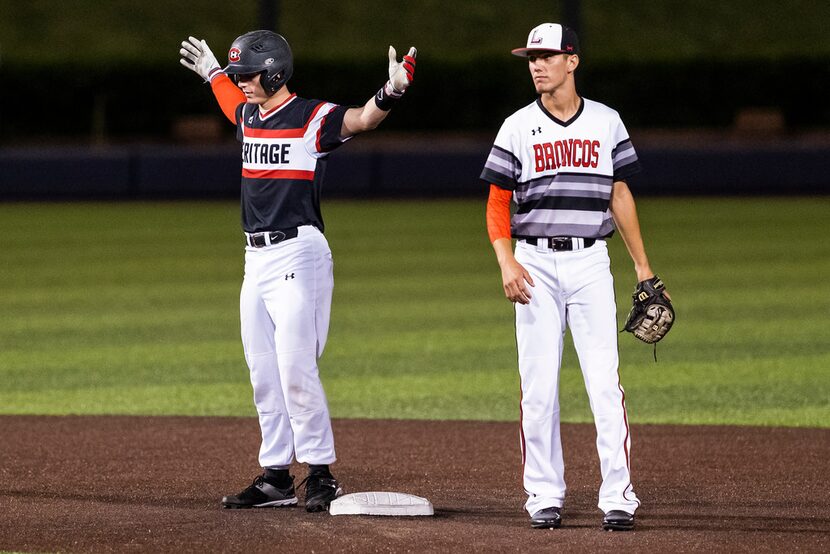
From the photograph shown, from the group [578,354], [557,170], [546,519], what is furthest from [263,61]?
[546,519]

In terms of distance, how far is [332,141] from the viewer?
19.5ft

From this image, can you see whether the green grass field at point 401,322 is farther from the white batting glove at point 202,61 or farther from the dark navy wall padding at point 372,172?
the dark navy wall padding at point 372,172

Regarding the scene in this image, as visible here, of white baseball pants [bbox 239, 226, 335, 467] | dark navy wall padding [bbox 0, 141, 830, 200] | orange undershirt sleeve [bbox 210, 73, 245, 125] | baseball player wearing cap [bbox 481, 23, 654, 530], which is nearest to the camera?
baseball player wearing cap [bbox 481, 23, 654, 530]

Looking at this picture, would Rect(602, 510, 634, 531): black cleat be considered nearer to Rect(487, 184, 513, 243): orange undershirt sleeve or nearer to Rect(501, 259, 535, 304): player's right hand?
Rect(501, 259, 535, 304): player's right hand

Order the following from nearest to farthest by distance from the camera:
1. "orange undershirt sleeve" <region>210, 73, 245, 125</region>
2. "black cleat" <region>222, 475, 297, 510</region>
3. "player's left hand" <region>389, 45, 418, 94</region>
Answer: "player's left hand" <region>389, 45, 418, 94</region>
"black cleat" <region>222, 475, 297, 510</region>
"orange undershirt sleeve" <region>210, 73, 245, 125</region>

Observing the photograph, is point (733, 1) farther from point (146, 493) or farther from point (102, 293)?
point (146, 493)

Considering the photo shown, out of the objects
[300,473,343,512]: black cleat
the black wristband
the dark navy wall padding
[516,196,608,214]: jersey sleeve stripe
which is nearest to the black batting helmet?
the black wristband

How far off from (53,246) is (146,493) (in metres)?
12.3

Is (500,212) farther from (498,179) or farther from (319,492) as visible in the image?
(319,492)

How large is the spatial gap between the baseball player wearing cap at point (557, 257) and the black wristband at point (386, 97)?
0.48 metres

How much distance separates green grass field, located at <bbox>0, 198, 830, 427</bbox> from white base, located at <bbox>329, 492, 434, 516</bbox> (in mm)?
2905

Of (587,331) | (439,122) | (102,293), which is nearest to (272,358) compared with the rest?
(587,331)

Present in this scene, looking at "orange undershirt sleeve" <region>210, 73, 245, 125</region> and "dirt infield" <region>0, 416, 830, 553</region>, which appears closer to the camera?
"dirt infield" <region>0, 416, 830, 553</region>

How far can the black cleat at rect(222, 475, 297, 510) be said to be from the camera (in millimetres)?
6031
